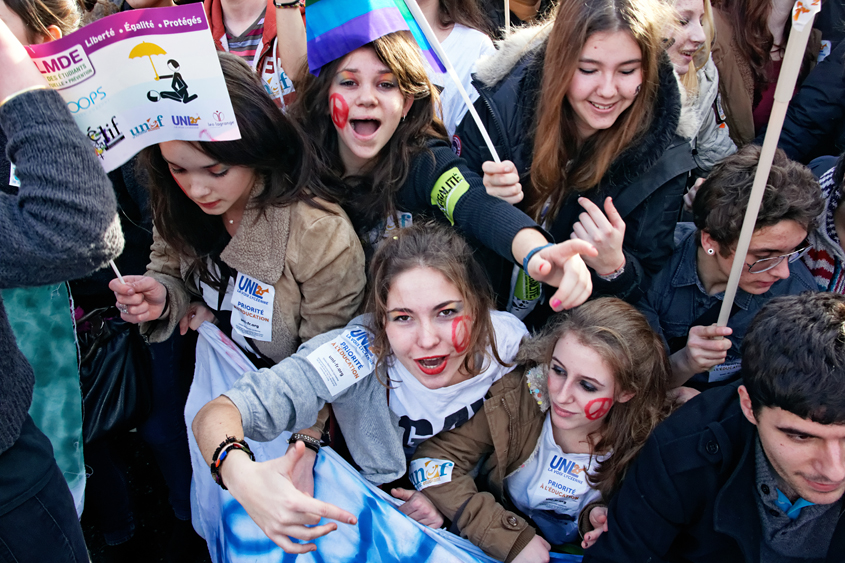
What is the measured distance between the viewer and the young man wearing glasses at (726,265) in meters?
2.15

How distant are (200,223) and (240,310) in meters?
0.37

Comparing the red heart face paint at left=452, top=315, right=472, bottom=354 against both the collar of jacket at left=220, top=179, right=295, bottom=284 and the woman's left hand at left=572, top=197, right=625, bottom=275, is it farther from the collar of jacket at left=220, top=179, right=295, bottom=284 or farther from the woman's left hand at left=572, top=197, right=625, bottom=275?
the collar of jacket at left=220, top=179, right=295, bottom=284

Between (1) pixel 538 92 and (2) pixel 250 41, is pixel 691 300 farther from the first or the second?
(2) pixel 250 41

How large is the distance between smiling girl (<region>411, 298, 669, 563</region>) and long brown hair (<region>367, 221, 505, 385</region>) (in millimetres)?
156

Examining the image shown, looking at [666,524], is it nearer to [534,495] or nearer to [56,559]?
[534,495]

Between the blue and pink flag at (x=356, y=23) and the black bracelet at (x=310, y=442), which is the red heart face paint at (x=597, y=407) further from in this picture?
the blue and pink flag at (x=356, y=23)

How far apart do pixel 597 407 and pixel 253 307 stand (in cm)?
119

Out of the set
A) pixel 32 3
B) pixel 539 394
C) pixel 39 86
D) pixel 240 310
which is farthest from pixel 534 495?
pixel 32 3

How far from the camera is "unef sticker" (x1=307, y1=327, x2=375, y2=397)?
195 cm

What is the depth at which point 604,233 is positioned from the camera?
201cm

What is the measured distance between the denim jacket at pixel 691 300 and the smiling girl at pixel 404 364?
0.64 metres

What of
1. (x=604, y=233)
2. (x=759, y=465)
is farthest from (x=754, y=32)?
(x=759, y=465)

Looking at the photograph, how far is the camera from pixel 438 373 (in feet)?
6.72

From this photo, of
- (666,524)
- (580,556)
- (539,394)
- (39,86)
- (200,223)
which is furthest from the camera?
(200,223)
